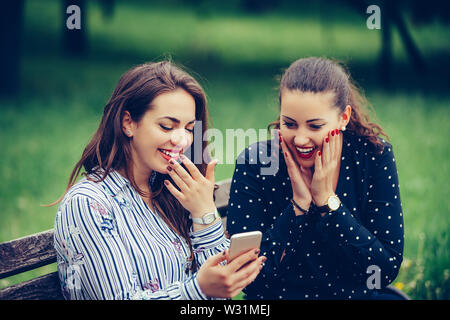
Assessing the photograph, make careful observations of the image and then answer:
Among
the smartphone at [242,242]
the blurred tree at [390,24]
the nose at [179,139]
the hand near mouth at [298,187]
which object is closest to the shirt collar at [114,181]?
the nose at [179,139]

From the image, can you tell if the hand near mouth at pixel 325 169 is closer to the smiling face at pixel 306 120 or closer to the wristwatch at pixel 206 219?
the smiling face at pixel 306 120

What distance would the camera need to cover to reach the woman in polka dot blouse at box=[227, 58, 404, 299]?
8.80 ft

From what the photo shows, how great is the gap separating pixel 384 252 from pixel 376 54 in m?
15.8

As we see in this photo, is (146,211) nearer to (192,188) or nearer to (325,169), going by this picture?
(192,188)

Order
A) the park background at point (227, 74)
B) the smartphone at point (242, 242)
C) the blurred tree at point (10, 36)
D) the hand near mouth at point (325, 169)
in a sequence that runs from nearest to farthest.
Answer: the smartphone at point (242, 242), the hand near mouth at point (325, 169), the park background at point (227, 74), the blurred tree at point (10, 36)

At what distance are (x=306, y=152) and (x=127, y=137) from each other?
2.97ft

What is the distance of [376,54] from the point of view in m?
17.5

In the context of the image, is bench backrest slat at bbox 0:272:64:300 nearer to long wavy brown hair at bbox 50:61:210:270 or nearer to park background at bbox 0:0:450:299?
long wavy brown hair at bbox 50:61:210:270

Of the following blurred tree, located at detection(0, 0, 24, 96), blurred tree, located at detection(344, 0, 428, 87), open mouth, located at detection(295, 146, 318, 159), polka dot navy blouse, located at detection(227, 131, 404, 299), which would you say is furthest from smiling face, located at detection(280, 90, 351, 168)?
blurred tree, located at detection(0, 0, 24, 96)

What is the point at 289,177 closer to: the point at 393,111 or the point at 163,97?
Answer: the point at 163,97

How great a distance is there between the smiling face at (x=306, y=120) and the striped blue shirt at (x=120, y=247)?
592mm

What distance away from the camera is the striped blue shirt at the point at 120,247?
Answer: 218cm

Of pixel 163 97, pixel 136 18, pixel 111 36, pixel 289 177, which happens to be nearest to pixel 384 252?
pixel 289 177

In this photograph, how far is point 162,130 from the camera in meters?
2.48
